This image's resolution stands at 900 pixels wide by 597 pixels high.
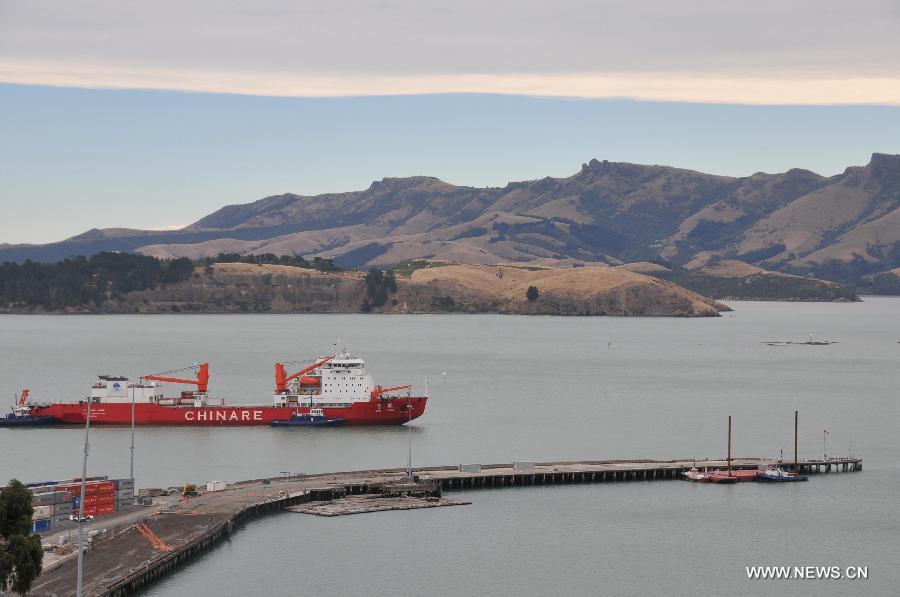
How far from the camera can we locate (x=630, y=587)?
6738 cm

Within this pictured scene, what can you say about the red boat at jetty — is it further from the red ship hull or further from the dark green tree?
the dark green tree

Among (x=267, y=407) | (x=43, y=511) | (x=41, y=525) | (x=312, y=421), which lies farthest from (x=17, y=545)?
(x=267, y=407)

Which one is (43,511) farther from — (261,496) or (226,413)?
(226,413)

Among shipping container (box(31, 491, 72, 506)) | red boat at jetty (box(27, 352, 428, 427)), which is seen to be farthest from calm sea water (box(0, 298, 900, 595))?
shipping container (box(31, 491, 72, 506))

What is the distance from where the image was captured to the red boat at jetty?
12725cm

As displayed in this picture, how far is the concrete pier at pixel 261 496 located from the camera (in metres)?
62.5

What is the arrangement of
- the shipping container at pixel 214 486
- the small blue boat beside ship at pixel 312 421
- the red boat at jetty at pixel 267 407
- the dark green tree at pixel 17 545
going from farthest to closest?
the red boat at jetty at pixel 267 407
the small blue boat beside ship at pixel 312 421
the shipping container at pixel 214 486
the dark green tree at pixel 17 545

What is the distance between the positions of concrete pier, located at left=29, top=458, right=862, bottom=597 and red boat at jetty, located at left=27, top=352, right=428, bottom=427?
103 feet

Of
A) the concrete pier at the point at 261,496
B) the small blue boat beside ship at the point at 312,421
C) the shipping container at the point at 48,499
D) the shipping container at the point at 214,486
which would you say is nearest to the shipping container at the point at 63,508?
the shipping container at the point at 48,499

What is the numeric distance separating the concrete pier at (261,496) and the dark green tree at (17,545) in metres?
2.15

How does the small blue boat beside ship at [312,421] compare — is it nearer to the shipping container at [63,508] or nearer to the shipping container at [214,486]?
the shipping container at [214,486]

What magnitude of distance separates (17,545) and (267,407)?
7400 cm

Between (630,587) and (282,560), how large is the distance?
17101 millimetres

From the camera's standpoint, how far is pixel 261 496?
273ft
